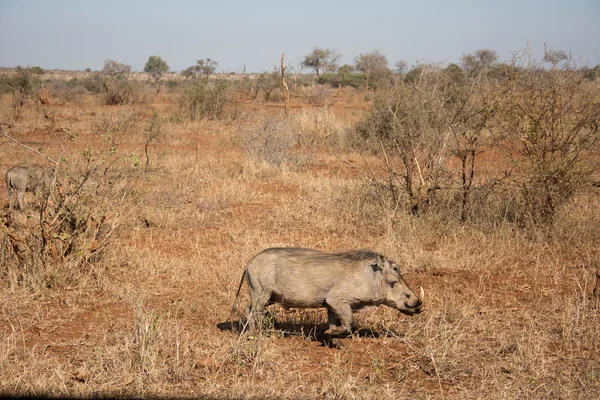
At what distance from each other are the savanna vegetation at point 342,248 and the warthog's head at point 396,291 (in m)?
0.24

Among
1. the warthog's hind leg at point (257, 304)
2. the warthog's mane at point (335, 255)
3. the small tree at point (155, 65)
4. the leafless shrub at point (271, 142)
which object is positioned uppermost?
the small tree at point (155, 65)

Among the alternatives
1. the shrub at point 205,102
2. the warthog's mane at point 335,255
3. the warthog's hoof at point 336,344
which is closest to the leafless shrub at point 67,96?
the shrub at point 205,102

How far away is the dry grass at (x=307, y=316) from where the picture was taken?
374 cm

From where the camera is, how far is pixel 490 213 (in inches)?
300

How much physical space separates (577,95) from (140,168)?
784 cm

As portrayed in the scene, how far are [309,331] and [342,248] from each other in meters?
2.39

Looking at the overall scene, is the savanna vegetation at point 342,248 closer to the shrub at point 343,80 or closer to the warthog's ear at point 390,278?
the warthog's ear at point 390,278

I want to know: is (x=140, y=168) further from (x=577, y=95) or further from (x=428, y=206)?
(x=577, y=95)

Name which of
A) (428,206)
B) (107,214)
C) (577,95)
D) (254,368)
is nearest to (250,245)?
(107,214)

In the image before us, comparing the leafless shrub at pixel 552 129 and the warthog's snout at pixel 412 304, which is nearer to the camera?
the warthog's snout at pixel 412 304

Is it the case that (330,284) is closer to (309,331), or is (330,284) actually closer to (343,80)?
(309,331)

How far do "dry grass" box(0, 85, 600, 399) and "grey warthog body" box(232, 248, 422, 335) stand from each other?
0.27 metres

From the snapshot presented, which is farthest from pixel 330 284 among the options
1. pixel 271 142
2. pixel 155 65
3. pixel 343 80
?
pixel 155 65

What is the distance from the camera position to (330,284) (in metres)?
4.36
